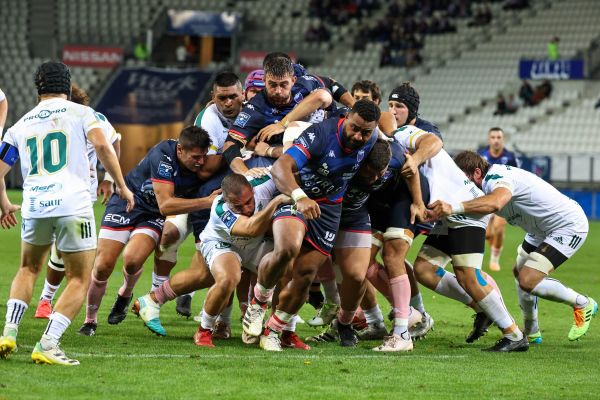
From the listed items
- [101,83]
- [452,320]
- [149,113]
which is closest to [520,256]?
[452,320]

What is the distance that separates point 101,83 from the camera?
40.0 m

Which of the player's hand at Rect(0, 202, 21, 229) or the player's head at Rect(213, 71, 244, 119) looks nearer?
the player's hand at Rect(0, 202, 21, 229)

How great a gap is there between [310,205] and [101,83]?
32.9 meters

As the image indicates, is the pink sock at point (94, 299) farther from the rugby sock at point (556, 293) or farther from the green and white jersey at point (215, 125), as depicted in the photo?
the rugby sock at point (556, 293)

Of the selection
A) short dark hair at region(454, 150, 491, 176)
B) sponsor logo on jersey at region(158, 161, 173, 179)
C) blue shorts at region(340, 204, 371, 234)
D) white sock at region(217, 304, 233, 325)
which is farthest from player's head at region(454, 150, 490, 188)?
sponsor logo on jersey at region(158, 161, 173, 179)

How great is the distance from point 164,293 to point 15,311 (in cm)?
190

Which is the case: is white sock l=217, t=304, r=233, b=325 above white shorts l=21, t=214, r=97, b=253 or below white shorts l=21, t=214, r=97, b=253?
below

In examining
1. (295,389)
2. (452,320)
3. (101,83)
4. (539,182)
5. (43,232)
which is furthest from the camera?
(101,83)

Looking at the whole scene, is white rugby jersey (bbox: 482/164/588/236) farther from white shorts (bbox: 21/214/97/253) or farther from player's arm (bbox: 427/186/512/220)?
white shorts (bbox: 21/214/97/253)

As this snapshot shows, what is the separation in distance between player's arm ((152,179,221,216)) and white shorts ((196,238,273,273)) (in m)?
0.35

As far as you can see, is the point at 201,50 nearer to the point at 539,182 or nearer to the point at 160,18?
the point at 160,18

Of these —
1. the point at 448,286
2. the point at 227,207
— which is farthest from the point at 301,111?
the point at 448,286

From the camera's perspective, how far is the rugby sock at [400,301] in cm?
936

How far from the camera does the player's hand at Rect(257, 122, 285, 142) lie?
9258 millimetres
